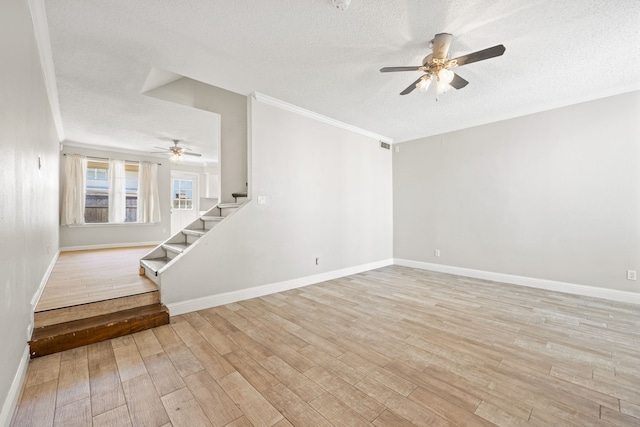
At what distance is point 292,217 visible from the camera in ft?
12.4

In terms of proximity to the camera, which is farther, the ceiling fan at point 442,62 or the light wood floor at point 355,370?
the ceiling fan at point 442,62

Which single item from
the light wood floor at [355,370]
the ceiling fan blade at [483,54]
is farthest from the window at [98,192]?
the ceiling fan blade at [483,54]

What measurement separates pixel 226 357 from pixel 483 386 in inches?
70.6

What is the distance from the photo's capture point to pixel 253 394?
156 centimetres

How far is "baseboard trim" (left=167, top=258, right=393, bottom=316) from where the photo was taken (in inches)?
111

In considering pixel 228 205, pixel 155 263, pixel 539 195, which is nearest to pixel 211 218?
pixel 228 205

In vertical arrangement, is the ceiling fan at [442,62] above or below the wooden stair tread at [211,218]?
above

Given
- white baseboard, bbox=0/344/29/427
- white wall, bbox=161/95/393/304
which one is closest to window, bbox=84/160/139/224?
white wall, bbox=161/95/393/304

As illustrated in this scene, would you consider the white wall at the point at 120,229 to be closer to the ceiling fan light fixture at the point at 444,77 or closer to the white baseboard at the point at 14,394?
the white baseboard at the point at 14,394

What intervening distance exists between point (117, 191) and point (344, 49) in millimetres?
6953

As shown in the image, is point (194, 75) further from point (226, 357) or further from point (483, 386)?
point (483, 386)

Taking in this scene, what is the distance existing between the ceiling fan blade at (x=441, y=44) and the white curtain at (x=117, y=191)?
755 centimetres

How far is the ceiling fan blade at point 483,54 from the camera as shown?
2.02 meters

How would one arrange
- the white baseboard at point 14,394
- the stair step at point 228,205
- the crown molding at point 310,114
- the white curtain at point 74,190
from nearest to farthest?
the white baseboard at point 14,394
the crown molding at point 310,114
the stair step at point 228,205
the white curtain at point 74,190
